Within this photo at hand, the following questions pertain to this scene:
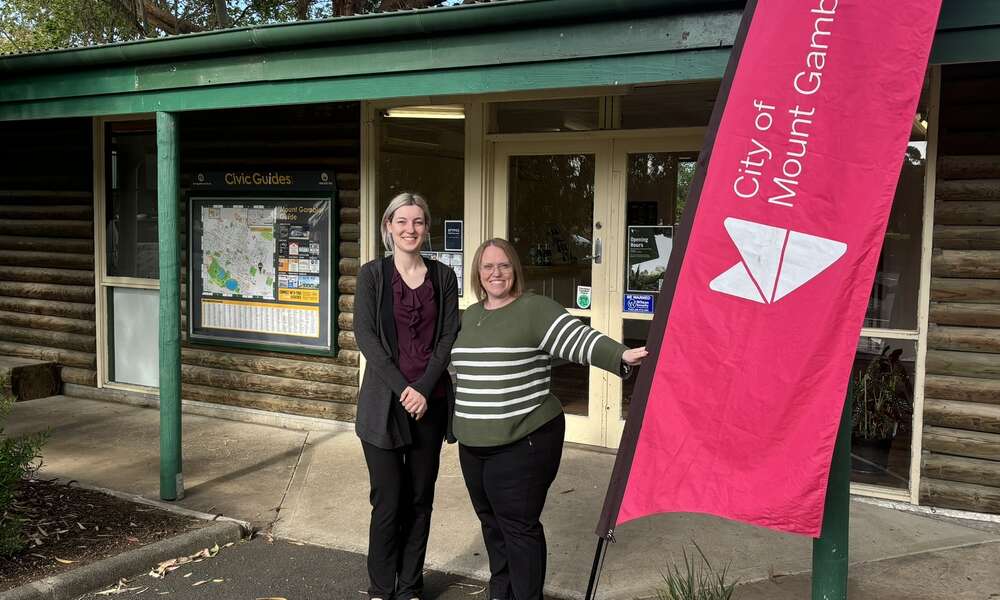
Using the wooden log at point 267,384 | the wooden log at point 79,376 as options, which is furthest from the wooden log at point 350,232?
the wooden log at point 79,376

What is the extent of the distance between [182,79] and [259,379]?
9.80ft

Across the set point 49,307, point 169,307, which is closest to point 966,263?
point 169,307

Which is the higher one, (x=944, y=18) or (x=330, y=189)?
(x=944, y=18)

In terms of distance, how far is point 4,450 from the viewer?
14.8 feet

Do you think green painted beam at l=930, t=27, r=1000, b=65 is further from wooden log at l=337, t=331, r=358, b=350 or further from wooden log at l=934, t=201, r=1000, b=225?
wooden log at l=337, t=331, r=358, b=350

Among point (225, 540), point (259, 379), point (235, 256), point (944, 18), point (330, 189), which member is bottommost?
point (225, 540)

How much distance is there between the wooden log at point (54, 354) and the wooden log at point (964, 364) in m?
7.22

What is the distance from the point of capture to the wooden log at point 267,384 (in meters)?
7.43

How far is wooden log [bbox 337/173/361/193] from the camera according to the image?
726cm

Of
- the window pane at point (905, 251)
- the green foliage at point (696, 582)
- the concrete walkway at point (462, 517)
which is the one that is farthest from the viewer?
the window pane at point (905, 251)

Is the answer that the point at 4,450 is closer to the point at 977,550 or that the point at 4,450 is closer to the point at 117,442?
the point at 117,442

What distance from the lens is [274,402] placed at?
7676 millimetres

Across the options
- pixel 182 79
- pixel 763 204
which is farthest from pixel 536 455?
pixel 182 79

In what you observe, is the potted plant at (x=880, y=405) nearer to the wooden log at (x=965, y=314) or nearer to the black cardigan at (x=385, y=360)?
the wooden log at (x=965, y=314)
